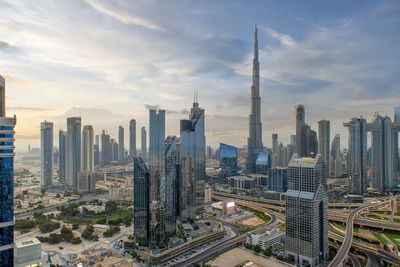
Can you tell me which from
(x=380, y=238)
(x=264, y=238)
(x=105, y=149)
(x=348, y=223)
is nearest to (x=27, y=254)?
(x=264, y=238)

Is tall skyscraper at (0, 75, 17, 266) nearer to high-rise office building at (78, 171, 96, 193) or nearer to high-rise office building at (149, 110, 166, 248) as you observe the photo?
high-rise office building at (149, 110, 166, 248)

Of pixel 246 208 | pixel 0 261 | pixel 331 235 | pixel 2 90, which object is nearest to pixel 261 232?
pixel 331 235

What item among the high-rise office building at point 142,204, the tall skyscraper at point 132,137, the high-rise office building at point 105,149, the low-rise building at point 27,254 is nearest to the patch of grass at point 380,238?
the high-rise office building at point 142,204

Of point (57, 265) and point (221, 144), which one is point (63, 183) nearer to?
point (221, 144)

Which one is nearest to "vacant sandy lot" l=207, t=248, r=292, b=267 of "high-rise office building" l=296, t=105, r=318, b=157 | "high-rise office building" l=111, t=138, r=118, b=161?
"high-rise office building" l=296, t=105, r=318, b=157

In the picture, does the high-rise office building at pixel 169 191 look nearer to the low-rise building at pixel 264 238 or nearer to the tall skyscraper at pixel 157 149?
the tall skyscraper at pixel 157 149

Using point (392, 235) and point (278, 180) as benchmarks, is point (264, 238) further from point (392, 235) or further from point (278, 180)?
point (278, 180)
